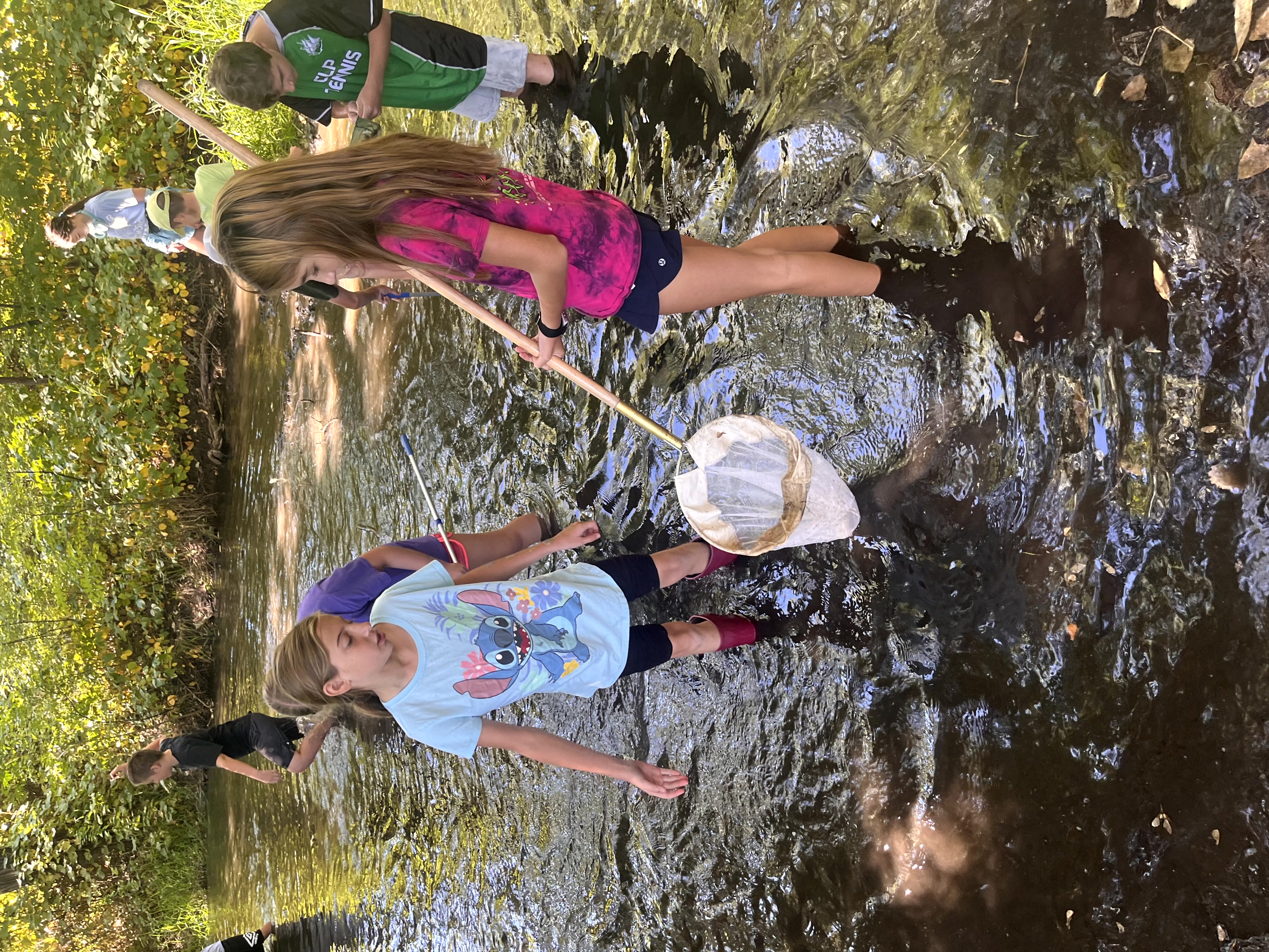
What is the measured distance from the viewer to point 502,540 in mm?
3537

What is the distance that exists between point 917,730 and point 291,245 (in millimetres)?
2364

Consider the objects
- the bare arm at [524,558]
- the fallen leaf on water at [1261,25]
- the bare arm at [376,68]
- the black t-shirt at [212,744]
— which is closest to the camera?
the fallen leaf on water at [1261,25]

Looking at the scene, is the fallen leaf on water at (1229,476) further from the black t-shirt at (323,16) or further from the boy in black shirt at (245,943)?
the boy in black shirt at (245,943)

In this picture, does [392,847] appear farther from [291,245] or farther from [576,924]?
[291,245]

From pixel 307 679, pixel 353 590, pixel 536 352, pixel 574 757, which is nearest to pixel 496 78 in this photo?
pixel 536 352

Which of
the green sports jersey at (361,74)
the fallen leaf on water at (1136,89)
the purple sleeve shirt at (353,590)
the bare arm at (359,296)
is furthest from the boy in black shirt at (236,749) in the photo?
the fallen leaf on water at (1136,89)

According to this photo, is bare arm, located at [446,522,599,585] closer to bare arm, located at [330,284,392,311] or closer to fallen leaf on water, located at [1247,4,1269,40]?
bare arm, located at [330,284,392,311]

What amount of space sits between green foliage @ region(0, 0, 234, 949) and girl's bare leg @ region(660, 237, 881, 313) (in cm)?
647

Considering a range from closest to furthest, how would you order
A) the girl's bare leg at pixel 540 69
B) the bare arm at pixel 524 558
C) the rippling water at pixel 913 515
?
the rippling water at pixel 913 515
the bare arm at pixel 524 558
the girl's bare leg at pixel 540 69

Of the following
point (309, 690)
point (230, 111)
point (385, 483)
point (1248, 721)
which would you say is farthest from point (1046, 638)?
point (230, 111)

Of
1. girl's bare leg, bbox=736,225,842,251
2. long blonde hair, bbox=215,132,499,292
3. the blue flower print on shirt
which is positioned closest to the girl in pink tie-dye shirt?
long blonde hair, bbox=215,132,499,292

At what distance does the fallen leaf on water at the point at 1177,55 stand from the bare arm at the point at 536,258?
5.36 feet

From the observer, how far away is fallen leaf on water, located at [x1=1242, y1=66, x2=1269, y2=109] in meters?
1.80

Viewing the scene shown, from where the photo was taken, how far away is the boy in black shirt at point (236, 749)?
4.62 m
